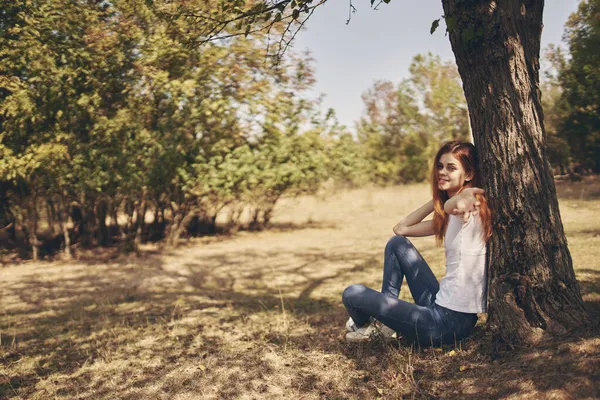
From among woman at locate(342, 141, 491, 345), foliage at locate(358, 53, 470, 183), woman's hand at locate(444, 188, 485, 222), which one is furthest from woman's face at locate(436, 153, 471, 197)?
foliage at locate(358, 53, 470, 183)

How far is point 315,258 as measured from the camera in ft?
32.9

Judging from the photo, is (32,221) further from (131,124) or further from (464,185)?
(464,185)

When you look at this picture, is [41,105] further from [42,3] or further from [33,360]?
[33,360]

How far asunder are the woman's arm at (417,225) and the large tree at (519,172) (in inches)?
23.0

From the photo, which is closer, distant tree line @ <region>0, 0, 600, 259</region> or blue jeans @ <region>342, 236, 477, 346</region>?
blue jeans @ <region>342, 236, 477, 346</region>

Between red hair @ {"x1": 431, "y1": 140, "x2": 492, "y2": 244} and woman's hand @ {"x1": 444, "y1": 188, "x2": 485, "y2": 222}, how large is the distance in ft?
0.11

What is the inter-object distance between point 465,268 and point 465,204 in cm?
44

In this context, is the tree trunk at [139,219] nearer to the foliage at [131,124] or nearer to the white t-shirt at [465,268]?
the foliage at [131,124]

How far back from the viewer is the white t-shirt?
328 centimetres

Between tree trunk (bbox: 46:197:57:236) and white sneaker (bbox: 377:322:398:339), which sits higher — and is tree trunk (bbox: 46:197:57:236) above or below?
above

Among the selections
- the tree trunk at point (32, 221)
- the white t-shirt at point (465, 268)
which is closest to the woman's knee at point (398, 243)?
the white t-shirt at point (465, 268)

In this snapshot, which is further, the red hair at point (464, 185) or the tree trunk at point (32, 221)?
the tree trunk at point (32, 221)

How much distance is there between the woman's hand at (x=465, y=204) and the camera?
3.18 metres

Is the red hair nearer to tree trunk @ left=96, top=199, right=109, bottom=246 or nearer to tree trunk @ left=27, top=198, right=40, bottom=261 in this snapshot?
tree trunk @ left=27, top=198, right=40, bottom=261
